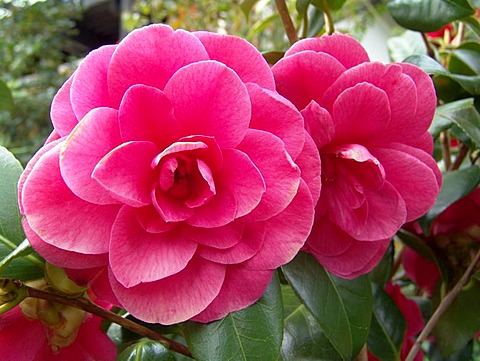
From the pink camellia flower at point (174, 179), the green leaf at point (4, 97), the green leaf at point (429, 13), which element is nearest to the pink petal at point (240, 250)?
the pink camellia flower at point (174, 179)

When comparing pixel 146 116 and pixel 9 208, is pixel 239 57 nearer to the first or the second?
pixel 146 116

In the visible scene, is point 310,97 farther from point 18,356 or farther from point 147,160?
point 18,356

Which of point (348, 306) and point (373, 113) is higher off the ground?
point (373, 113)

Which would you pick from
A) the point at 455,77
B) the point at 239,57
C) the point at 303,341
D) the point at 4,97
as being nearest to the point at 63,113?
the point at 239,57

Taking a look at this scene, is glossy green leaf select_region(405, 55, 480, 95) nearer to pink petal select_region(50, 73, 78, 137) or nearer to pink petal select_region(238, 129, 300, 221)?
pink petal select_region(238, 129, 300, 221)

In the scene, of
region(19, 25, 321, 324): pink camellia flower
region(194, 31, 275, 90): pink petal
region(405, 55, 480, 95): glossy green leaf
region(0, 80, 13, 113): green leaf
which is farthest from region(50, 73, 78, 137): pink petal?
region(0, 80, 13, 113): green leaf

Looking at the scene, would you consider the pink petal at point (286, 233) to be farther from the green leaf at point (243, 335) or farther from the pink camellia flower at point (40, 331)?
the pink camellia flower at point (40, 331)

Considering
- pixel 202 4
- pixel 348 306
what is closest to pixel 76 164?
pixel 348 306
